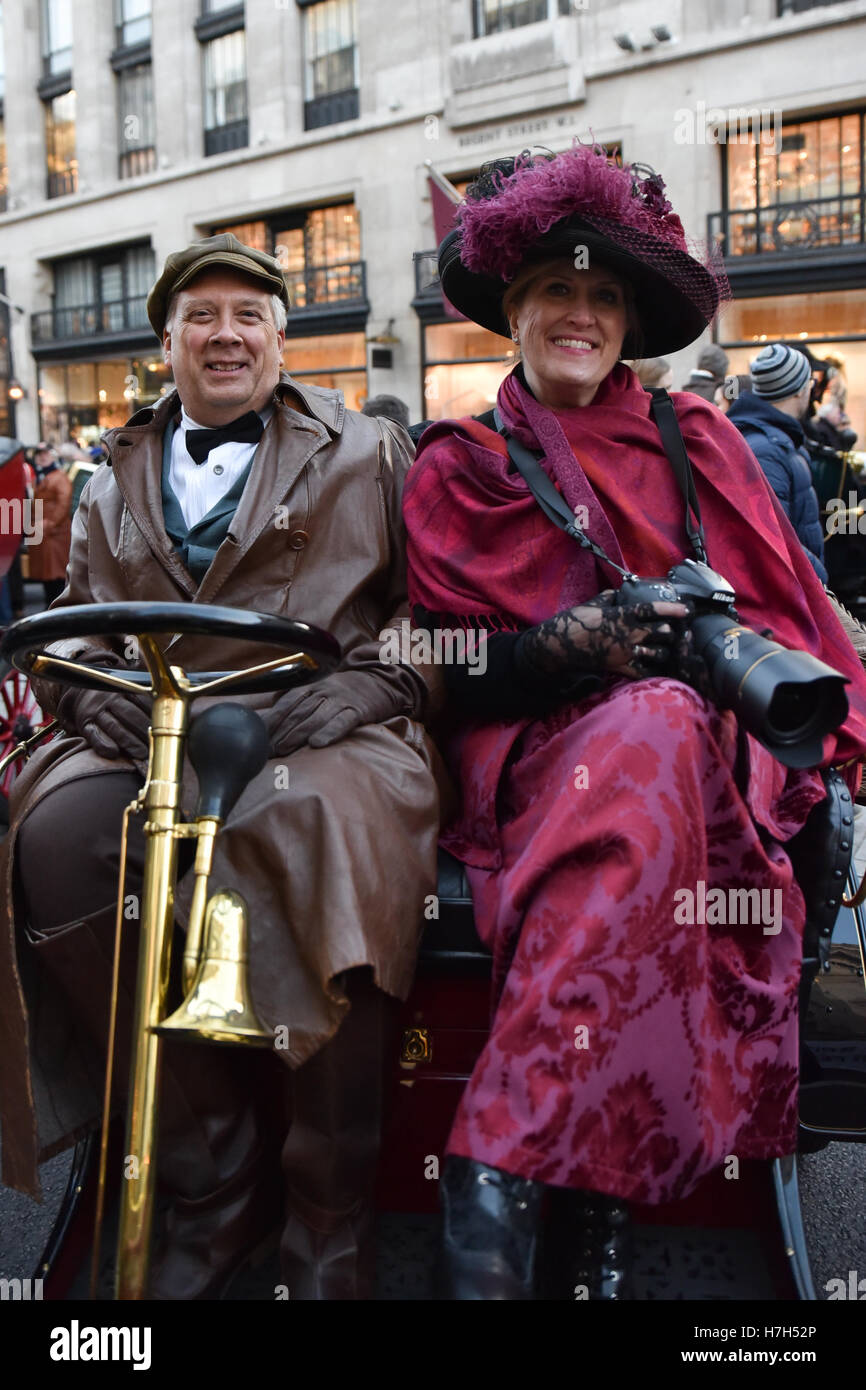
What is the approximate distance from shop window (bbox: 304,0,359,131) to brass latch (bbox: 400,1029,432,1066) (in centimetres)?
1895

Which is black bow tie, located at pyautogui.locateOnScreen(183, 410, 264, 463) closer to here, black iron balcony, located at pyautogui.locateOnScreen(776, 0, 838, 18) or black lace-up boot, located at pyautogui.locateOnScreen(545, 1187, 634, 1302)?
black lace-up boot, located at pyautogui.locateOnScreen(545, 1187, 634, 1302)

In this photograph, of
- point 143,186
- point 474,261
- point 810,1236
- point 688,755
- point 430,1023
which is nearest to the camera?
point 688,755

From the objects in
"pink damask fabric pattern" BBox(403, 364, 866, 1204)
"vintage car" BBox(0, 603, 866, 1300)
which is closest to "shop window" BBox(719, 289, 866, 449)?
"pink damask fabric pattern" BBox(403, 364, 866, 1204)

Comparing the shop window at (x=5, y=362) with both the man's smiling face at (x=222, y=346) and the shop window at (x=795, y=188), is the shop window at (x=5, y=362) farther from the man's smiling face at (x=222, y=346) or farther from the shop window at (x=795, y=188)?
the man's smiling face at (x=222, y=346)

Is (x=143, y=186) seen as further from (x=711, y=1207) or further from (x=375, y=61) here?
(x=711, y=1207)

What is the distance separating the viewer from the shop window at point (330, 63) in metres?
18.2

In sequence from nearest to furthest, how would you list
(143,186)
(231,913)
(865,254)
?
(231,913), (865,254), (143,186)

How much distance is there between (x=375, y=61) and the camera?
57.0 ft

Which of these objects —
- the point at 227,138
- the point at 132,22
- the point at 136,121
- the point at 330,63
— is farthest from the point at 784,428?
the point at 132,22

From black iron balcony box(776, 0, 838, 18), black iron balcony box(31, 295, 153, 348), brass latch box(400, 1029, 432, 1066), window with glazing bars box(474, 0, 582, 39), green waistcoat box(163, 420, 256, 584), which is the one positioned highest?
window with glazing bars box(474, 0, 582, 39)

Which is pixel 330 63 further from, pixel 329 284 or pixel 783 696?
pixel 783 696

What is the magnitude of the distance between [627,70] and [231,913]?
16.1 meters

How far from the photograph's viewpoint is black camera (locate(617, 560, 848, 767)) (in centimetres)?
167

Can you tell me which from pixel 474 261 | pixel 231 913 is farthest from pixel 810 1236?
pixel 474 261
